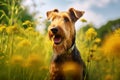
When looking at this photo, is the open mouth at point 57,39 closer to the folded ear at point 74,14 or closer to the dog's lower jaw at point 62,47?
the dog's lower jaw at point 62,47

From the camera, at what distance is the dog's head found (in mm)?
5805

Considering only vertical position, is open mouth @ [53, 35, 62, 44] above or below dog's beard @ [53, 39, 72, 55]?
above

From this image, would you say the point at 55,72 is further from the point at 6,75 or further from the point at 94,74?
the point at 94,74

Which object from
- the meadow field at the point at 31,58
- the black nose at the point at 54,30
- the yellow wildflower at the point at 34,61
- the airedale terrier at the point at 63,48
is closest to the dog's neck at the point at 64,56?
the airedale terrier at the point at 63,48

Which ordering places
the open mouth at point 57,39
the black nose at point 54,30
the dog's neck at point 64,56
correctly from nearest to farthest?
the black nose at point 54,30, the open mouth at point 57,39, the dog's neck at point 64,56

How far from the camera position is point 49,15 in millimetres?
6621

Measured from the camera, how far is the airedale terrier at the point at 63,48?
5838 mm

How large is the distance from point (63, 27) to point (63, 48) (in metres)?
0.33

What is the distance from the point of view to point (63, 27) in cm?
594

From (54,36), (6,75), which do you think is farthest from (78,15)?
(6,75)

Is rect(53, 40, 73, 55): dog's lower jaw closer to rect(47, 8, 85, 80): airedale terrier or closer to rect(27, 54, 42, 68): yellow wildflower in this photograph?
rect(47, 8, 85, 80): airedale terrier

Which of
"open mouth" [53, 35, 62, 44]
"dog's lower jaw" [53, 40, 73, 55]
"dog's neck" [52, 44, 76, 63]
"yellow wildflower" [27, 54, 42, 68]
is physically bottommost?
"dog's neck" [52, 44, 76, 63]

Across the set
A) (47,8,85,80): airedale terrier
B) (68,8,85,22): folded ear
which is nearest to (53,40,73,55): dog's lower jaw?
(47,8,85,80): airedale terrier

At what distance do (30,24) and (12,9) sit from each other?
82cm
